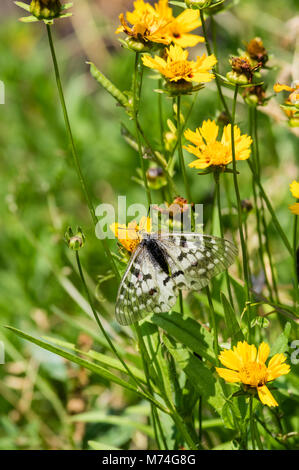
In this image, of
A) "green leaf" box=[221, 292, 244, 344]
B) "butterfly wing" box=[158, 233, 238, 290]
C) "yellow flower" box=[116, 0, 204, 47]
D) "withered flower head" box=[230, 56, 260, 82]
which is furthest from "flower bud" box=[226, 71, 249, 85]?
"green leaf" box=[221, 292, 244, 344]

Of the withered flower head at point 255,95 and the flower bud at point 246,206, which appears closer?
the withered flower head at point 255,95

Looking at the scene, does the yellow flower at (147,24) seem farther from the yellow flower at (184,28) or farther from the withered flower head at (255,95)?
the withered flower head at (255,95)

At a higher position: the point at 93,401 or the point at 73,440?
the point at 93,401

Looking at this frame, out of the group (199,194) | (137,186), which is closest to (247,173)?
(199,194)

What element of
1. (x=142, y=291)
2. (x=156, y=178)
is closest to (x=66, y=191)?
(x=156, y=178)

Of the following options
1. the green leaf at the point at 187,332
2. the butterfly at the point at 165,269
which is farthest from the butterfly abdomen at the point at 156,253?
the green leaf at the point at 187,332

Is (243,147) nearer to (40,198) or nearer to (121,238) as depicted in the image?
(121,238)
